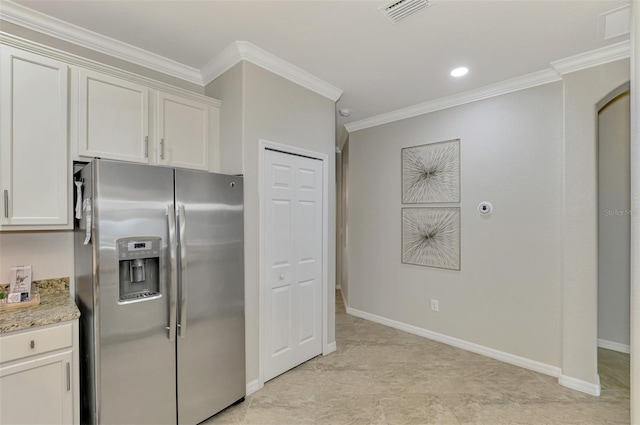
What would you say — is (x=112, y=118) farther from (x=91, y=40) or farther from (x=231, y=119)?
(x=231, y=119)

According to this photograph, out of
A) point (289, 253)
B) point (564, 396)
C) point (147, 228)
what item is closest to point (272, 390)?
point (289, 253)

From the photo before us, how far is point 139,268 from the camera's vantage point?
73.3 inches

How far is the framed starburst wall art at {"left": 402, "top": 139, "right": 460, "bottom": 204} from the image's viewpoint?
3322 millimetres

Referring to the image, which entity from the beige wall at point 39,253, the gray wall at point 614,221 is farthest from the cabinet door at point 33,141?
the gray wall at point 614,221

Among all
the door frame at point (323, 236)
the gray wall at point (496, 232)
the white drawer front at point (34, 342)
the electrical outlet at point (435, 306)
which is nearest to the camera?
the white drawer front at point (34, 342)

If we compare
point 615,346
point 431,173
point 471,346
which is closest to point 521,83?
point 431,173

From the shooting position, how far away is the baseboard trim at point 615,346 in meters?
3.11

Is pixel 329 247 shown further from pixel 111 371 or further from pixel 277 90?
pixel 111 371

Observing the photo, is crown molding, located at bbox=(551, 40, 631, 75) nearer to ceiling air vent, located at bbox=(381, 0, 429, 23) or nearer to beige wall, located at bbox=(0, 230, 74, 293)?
ceiling air vent, located at bbox=(381, 0, 429, 23)

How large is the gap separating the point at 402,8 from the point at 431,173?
6.42ft

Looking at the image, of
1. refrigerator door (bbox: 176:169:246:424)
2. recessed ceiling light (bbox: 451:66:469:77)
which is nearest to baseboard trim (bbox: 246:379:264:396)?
refrigerator door (bbox: 176:169:246:424)

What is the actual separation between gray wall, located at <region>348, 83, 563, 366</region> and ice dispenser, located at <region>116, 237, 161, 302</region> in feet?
9.11

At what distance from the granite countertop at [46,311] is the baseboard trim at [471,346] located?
3.25 metres

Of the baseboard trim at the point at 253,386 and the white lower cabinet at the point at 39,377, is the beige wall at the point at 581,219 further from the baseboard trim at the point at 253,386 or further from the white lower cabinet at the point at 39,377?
the white lower cabinet at the point at 39,377
